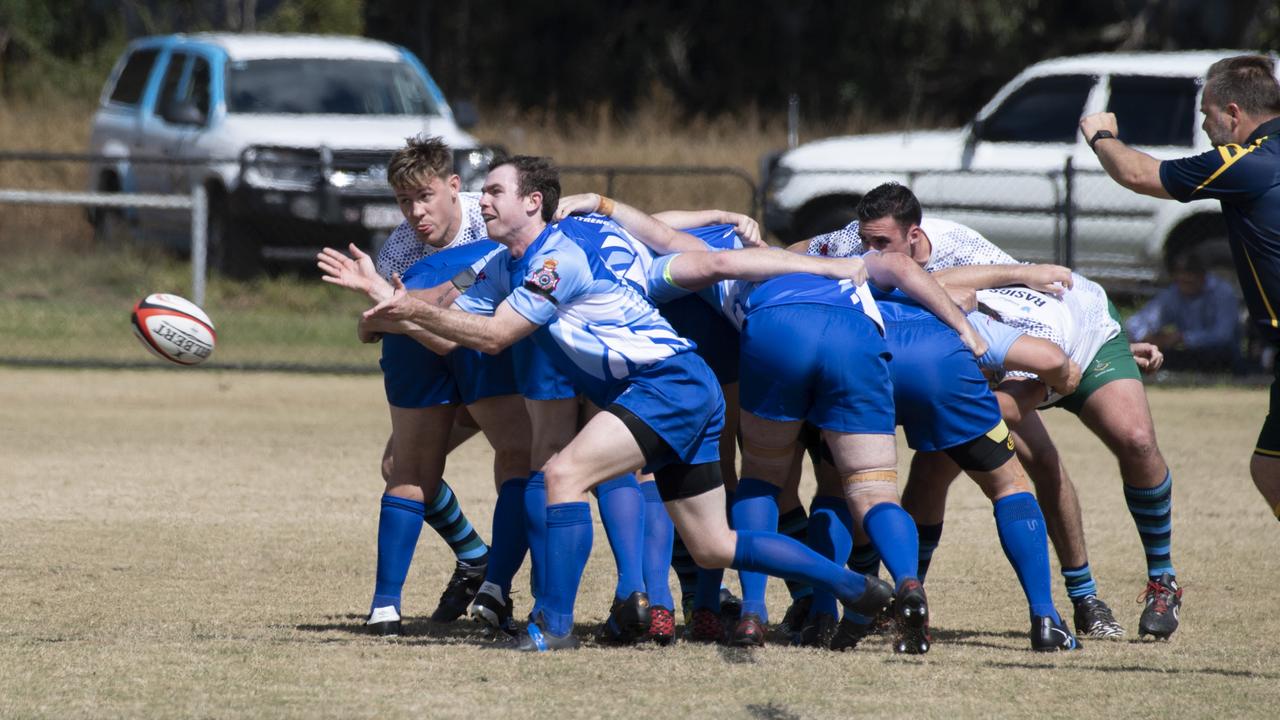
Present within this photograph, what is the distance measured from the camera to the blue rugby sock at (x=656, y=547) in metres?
5.86

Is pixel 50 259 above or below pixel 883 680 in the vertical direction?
below

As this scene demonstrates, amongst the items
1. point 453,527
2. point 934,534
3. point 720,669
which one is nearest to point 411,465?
point 453,527

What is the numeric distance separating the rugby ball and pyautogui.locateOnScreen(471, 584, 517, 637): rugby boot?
5.67 ft

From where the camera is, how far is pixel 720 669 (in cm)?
524

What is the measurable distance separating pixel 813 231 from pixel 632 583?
31.4 ft

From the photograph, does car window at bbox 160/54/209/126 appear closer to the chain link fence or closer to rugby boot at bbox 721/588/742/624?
the chain link fence

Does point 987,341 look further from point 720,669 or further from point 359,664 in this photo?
point 359,664

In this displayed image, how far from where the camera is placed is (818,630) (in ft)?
19.4

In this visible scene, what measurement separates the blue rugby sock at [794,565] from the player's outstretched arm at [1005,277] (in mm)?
1247

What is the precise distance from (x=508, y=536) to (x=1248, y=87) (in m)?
2.94

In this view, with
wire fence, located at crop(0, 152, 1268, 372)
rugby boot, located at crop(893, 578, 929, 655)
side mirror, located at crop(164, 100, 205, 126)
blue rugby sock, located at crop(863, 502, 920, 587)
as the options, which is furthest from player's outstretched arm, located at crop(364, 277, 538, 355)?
side mirror, located at crop(164, 100, 205, 126)

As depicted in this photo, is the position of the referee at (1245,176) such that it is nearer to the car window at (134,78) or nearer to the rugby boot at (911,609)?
the rugby boot at (911,609)

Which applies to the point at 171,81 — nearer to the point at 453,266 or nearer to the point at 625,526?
the point at 453,266

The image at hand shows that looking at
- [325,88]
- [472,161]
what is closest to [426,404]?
[472,161]
